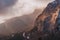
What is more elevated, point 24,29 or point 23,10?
point 23,10

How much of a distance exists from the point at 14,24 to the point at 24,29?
1.27 m

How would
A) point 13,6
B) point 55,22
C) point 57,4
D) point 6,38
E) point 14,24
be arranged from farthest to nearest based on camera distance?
point 14,24, point 6,38, point 13,6, point 57,4, point 55,22

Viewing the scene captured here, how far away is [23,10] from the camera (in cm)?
899

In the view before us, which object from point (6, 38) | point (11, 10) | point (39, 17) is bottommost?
point (6, 38)

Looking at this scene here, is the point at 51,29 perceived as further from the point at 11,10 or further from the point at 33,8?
the point at 11,10

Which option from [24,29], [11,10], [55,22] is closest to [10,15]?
[11,10]

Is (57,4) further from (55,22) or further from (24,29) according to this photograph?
(24,29)

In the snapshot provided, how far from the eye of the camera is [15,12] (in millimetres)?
9039

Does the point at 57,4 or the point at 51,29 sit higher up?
the point at 57,4

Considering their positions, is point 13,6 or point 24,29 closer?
point 13,6

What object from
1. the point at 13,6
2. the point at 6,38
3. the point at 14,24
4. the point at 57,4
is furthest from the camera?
the point at 14,24

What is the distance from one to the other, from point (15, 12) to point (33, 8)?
2.75 feet

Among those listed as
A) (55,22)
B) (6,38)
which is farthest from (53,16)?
(6,38)

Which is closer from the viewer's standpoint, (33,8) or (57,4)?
(57,4)
